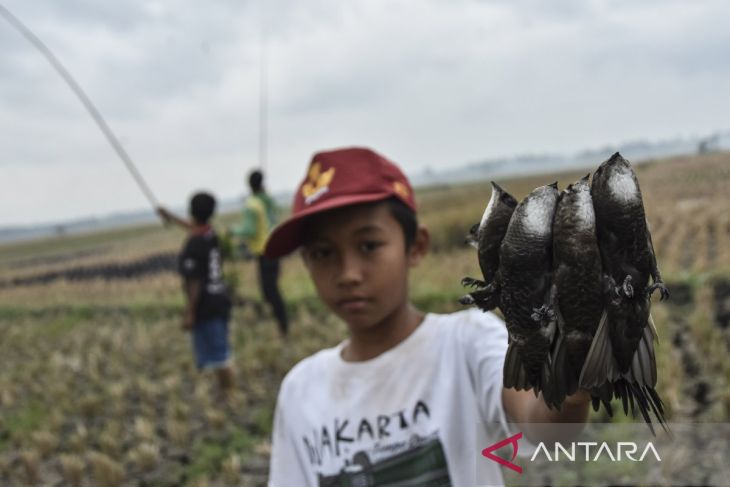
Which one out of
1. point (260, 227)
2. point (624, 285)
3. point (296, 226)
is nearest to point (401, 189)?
point (296, 226)

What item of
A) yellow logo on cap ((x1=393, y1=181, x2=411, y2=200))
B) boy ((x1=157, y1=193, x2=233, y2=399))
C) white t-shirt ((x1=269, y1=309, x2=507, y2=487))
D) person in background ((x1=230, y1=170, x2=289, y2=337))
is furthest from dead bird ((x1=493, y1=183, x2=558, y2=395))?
person in background ((x1=230, y1=170, x2=289, y2=337))

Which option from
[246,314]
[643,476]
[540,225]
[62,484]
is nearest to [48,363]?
[246,314]

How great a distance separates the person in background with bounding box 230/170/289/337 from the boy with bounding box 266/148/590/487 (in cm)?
357

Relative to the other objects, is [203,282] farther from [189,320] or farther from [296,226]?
[296,226]

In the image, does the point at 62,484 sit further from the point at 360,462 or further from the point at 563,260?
the point at 563,260

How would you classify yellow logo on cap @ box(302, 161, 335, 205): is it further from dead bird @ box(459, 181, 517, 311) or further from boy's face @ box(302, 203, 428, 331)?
dead bird @ box(459, 181, 517, 311)

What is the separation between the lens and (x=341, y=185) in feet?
4.94

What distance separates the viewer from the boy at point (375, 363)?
134 centimetres

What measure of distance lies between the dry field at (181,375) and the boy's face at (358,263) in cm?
49

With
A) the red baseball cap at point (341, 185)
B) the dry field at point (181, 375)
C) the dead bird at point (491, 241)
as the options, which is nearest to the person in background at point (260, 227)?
the dry field at point (181, 375)

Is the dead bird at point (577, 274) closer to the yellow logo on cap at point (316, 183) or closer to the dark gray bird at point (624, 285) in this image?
the dark gray bird at point (624, 285)

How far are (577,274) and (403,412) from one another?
0.85 meters

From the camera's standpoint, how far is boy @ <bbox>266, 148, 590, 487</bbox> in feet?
4.39

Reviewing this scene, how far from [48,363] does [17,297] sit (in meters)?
9.21
